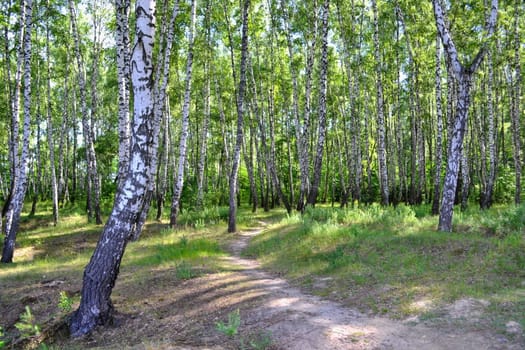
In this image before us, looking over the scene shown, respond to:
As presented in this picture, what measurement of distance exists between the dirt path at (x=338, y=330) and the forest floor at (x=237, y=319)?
1 centimetres

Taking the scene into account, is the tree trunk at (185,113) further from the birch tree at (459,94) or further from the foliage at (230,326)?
the foliage at (230,326)

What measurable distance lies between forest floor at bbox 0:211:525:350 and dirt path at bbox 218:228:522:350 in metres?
0.01

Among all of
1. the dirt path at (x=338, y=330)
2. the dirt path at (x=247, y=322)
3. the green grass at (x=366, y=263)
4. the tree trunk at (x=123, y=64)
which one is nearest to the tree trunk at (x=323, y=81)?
the green grass at (x=366, y=263)

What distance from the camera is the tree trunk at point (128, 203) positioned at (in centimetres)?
619

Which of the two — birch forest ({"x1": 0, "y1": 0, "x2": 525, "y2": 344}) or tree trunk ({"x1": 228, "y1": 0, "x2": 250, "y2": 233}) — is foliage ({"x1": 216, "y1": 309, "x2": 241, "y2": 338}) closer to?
birch forest ({"x1": 0, "y1": 0, "x2": 525, "y2": 344})

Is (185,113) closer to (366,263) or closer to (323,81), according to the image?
(323,81)

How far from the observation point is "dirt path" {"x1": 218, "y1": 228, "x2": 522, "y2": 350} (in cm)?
475

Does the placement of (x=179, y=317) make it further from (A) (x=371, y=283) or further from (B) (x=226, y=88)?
(B) (x=226, y=88)

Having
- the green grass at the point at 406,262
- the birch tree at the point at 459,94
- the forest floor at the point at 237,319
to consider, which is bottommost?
the forest floor at the point at 237,319

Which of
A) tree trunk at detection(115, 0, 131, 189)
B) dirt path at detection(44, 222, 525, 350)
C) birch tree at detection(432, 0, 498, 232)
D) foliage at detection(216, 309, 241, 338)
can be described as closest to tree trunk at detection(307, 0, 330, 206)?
birch tree at detection(432, 0, 498, 232)

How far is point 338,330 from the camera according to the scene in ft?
17.2

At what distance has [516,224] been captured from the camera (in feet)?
33.7

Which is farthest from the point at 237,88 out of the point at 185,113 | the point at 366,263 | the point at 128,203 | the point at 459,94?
the point at 128,203

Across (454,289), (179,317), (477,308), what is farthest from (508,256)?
(179,317)
